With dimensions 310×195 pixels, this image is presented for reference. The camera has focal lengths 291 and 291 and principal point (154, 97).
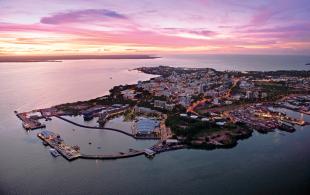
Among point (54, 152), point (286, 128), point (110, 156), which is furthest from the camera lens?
point (286, 128)

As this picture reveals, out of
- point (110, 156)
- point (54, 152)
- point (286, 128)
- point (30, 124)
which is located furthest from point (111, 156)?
point (286, 128)

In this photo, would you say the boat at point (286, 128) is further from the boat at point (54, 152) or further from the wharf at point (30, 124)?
the wharf at point (30, 124)

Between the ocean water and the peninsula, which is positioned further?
the peninsula

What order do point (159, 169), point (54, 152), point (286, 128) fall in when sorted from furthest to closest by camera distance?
point (286, 128), point (54, 152), point (159, 169)

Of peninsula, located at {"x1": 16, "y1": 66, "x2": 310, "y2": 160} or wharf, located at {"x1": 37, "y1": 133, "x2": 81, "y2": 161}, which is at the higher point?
peninsula, located at {"x1": 16, "y1": 66, "x2": 310, "y2": 160}

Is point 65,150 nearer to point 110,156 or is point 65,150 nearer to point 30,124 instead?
point 110,156

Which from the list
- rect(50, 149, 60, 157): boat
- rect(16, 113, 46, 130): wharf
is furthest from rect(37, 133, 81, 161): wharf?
rect(16, 113, 46, 130): wharf

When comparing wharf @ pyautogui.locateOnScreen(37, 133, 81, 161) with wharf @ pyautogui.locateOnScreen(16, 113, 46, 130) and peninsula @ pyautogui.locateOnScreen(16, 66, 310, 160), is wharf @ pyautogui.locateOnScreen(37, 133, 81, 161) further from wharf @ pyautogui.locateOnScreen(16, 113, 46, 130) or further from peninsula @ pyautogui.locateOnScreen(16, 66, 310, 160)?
wharf @ pyautogui.locateOnScreen(16, 113, 46, 130)

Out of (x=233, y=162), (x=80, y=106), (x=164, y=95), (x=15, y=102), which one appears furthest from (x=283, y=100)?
(x=15, y=102)

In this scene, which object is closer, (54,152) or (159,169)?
(159,169)

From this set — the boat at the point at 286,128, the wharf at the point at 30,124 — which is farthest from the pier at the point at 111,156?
the boat at the point at 286,128

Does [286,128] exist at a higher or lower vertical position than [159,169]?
higher
